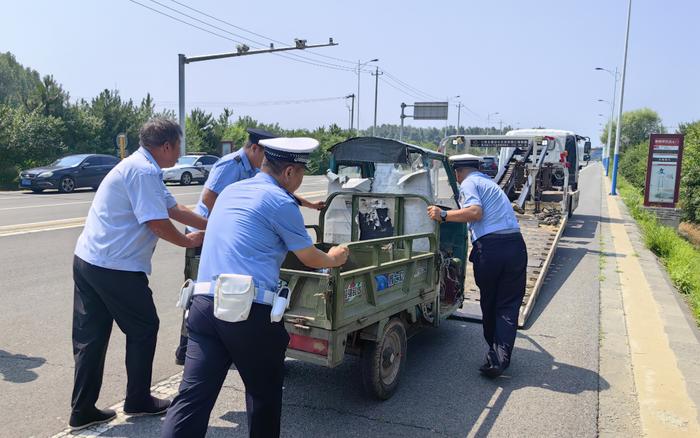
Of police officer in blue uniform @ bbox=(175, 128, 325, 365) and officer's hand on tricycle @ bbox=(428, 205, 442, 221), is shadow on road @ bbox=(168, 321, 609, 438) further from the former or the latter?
officer's hand on tricycle @ bbox=(428, 205, 442, 221)

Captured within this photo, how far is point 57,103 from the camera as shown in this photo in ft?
96.7

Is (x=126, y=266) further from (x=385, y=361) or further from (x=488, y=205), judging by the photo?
(x=488, y=205)

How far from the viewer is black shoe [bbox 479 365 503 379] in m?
4.77

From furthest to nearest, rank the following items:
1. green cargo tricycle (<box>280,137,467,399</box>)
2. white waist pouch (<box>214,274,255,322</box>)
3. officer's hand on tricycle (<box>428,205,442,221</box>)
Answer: officer's hand on tricycle (<box>428,205,442,221</box>) < green cargo tricycle (<box>280,137,467,399</box>) < white waist pouch (<box>214,274,255,322</box>)

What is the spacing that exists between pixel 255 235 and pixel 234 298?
1.04 feet

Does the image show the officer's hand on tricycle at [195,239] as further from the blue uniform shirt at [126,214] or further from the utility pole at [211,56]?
the utility pole at [211,56]

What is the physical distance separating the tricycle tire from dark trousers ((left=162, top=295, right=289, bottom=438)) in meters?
1.35

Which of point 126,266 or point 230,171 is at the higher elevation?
point 230,171

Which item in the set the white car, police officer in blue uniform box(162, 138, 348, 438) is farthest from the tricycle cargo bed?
the white car

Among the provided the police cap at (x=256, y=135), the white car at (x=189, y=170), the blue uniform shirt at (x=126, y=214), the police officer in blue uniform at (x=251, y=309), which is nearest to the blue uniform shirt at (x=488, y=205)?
the police cap at (x=256, y=135)

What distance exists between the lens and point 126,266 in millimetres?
3594

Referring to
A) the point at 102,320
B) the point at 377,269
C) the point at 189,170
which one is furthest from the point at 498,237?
the point at 189,170

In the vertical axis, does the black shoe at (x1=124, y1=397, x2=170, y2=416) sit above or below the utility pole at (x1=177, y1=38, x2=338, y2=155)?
below

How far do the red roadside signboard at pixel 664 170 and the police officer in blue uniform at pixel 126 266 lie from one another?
17.0 meters
